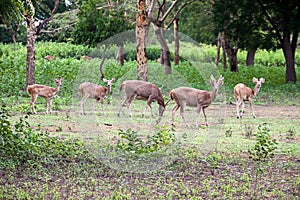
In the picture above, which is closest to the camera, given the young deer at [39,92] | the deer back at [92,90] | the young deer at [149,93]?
the young deer at [149,93]

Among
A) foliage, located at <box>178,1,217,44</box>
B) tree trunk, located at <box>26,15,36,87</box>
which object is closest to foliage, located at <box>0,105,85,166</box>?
tree trunk, located at <box>26,15,36,87</box>

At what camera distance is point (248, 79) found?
27234 millimetres

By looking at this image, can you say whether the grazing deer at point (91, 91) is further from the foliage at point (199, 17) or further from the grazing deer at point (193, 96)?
the foliage at point (199, 17)

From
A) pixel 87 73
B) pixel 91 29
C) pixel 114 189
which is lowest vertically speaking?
pixel 114 189

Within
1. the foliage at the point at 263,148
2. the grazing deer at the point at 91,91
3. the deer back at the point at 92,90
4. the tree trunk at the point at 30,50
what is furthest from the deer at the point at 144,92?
the tree trunk at the point at 30,50

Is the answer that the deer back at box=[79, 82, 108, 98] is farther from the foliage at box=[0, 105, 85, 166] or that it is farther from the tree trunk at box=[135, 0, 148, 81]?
the foliage at box=[0, 105, 85, 166]

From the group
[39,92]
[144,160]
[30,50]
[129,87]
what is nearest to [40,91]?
[39,92]

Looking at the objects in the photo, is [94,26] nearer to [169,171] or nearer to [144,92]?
[144,92]

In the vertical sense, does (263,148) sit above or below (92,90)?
below

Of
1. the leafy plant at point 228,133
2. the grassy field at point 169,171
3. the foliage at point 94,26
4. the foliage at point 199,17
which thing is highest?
the foliage at point 199,17

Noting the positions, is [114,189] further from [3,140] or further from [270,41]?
[270,41]

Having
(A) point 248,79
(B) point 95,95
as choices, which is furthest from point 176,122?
(A) point 248,79

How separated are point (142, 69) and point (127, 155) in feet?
30.5

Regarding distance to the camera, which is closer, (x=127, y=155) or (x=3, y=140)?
(x=3, y=140)
